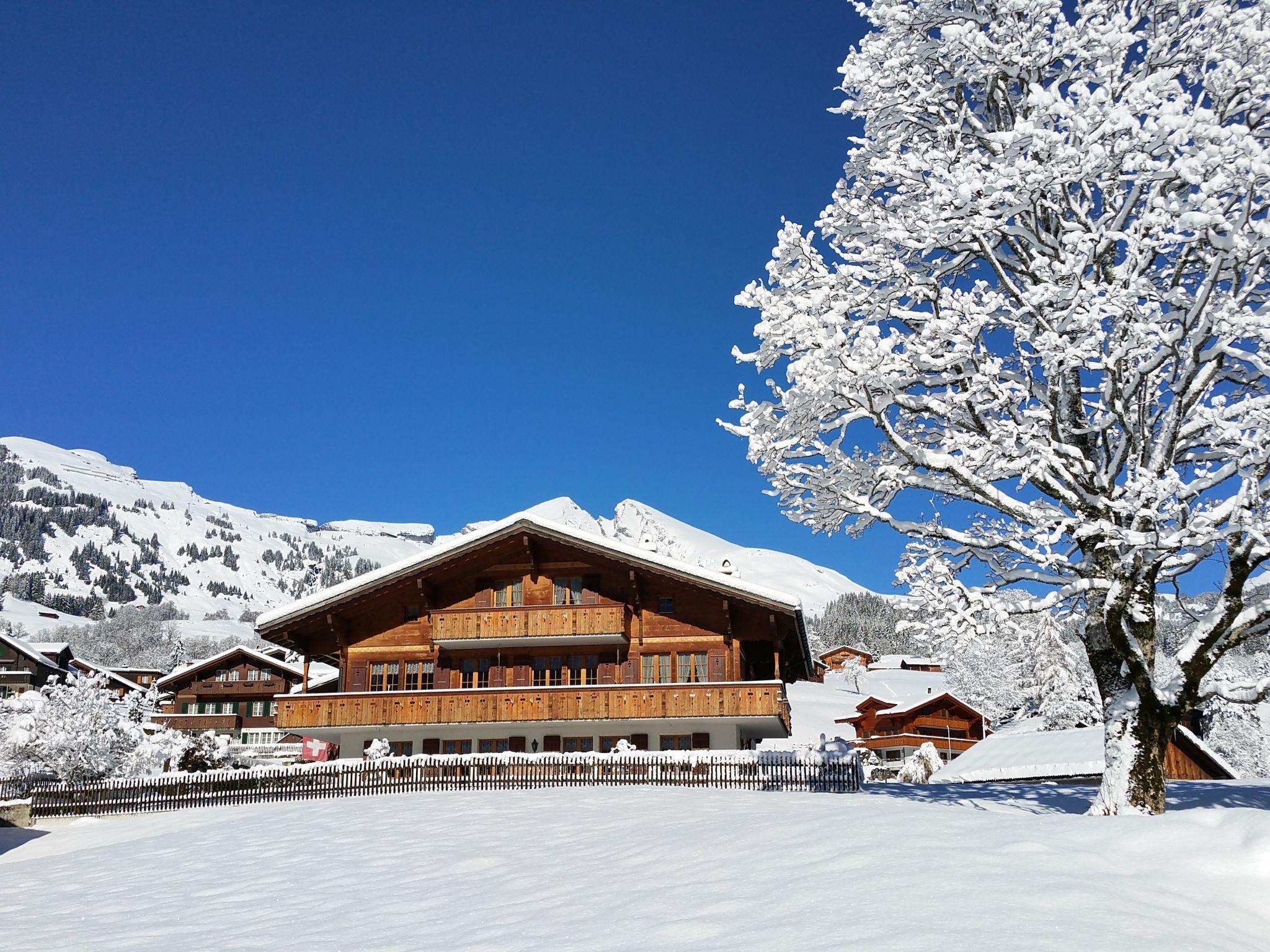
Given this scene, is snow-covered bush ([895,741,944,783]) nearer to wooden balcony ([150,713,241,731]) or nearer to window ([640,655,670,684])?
window ([640,655,670,684])

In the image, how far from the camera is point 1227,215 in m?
13.5

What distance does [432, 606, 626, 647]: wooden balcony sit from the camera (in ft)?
118

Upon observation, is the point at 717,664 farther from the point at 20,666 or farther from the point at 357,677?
the point at 20,666

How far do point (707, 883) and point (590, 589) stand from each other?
26908 mm

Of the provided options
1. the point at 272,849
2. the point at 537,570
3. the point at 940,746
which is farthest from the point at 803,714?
the point at 272,849

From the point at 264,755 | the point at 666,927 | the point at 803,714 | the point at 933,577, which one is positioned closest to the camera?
the point at 666,927

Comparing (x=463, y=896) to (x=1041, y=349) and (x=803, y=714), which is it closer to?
(x=1041, y=349)

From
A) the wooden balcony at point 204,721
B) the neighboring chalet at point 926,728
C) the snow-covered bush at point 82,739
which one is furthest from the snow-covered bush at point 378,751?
the neighboring chalet at point 926,728

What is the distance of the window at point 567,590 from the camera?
37.7 m

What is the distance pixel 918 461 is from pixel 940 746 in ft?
215

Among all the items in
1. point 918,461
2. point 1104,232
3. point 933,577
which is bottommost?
point 933,577

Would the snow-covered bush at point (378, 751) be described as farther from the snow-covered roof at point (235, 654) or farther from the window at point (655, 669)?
the snow-covered roof at point (235, 654)

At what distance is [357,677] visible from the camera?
38.4 m

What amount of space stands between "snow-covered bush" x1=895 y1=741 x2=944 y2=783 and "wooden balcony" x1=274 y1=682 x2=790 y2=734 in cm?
1649
